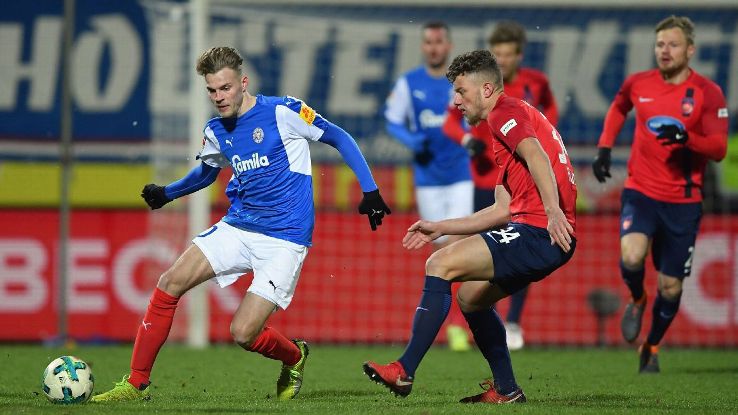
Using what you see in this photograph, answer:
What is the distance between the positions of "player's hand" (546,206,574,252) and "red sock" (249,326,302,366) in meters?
1.75

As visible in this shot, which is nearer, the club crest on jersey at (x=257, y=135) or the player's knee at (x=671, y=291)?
the club crest on jersey at (x=257, y=135)

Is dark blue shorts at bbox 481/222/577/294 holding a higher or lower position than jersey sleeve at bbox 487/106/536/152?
lower

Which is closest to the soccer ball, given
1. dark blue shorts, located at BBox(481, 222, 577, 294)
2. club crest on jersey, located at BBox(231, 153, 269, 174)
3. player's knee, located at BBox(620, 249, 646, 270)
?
club crest on jersey, located at BBox(231, 153, 269, 174)

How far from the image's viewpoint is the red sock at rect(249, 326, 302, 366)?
7.06 metres

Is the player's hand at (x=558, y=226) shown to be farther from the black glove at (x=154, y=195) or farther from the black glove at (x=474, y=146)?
the black glove at (x=474, y=146)

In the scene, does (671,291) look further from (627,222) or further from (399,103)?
(399,103)

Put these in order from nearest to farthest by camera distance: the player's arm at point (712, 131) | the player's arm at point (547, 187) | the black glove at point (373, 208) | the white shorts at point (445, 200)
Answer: the player's arm at point (547, 187)
the black glove at point (373, 208)
the player's arm at point (712, 131)
the white shorts at point (445, 200)

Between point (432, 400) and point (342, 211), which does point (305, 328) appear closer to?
point (342, 211)

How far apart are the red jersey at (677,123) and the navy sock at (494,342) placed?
2.72 metres

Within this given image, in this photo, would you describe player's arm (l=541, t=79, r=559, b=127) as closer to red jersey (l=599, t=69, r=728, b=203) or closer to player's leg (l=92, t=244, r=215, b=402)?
red jersey (l=599, t=69, r=728, b=203)

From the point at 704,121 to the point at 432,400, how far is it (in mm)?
3157

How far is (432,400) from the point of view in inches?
276

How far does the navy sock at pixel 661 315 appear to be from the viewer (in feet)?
29.9

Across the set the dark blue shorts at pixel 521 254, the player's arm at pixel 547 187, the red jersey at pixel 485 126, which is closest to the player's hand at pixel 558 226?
the player's arm at pixel 547 187
